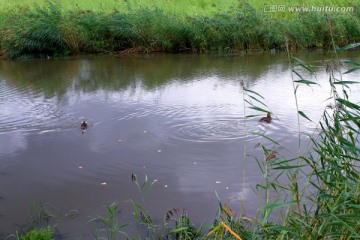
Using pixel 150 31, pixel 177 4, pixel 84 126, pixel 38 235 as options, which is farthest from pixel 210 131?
pixel 177 4

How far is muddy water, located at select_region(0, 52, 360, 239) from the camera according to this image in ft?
14.0

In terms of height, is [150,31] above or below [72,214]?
above

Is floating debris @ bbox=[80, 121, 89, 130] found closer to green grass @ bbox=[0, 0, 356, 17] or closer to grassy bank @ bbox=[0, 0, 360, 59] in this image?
grassy bank @ bbox=[0, 0, 360, 59]

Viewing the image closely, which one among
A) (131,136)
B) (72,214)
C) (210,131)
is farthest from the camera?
(210,131)

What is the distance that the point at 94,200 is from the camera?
4254 millimetres

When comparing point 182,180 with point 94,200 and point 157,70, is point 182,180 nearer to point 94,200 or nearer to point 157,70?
point 94,200

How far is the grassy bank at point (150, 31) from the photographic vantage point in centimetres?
1165

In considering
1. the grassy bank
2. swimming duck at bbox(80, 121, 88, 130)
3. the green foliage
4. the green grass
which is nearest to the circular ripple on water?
swimming duck at bbox(80, 121, 88, 130)

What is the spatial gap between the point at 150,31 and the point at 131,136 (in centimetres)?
677

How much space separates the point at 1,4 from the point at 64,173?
470 inches

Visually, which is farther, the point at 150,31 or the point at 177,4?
the point at 177,4

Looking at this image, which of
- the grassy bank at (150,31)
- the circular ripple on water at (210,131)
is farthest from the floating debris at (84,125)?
the grassy bank at (150,31)

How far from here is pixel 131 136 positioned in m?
5.89

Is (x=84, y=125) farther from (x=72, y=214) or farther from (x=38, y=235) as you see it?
(x=38, y=235)
